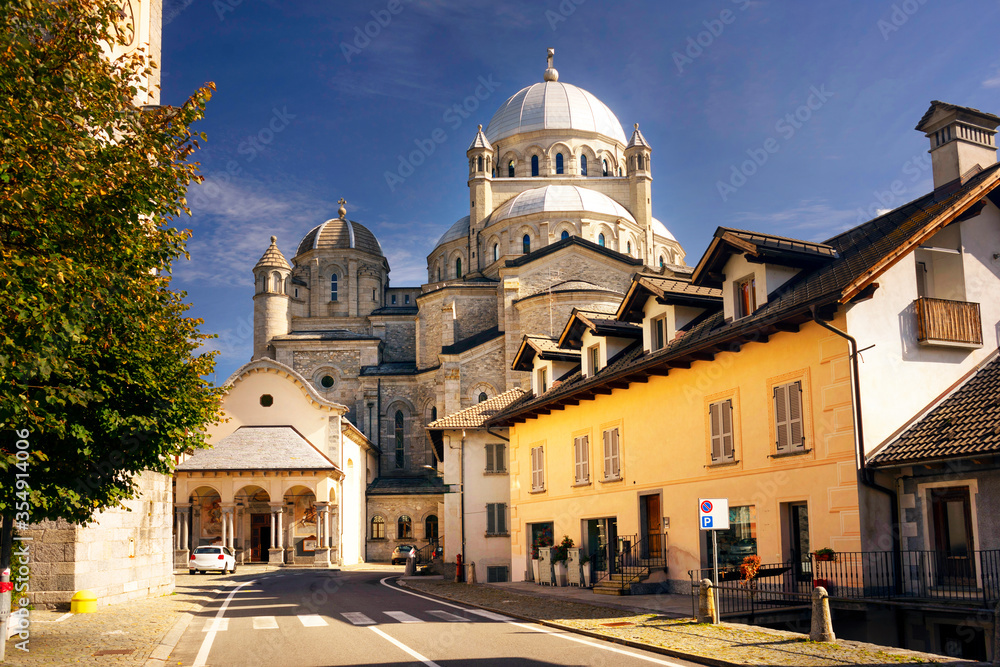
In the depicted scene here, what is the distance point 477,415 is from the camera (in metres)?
31.1

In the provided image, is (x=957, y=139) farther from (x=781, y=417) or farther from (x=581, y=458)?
(x=581, y=458)

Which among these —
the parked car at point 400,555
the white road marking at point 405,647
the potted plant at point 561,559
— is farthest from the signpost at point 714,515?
the parked car at point 400,555

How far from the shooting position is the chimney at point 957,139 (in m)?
17.0

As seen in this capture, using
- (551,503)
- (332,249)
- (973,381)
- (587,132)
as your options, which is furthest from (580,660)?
(332,249)

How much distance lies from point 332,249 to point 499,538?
48082 mm

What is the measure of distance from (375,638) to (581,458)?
37.2 ft

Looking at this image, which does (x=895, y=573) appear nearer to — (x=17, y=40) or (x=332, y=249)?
(x=17, y=40)

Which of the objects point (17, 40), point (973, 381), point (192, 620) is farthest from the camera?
point (192, 620)

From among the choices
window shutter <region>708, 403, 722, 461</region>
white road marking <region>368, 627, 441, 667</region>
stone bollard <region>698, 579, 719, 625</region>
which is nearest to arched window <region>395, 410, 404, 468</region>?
window shutter <region>708, 403, 722, 461</region>

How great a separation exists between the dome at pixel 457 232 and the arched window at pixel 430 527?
23679mm

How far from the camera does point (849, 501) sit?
1441 centimetres

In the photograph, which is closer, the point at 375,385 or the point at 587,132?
the point at 375,385

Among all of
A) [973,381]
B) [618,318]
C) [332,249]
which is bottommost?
[973,381]

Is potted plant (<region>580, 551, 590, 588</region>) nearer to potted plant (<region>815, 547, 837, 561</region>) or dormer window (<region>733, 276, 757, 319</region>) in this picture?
dormer window (<region>733, 276, 757, 319</region>)
